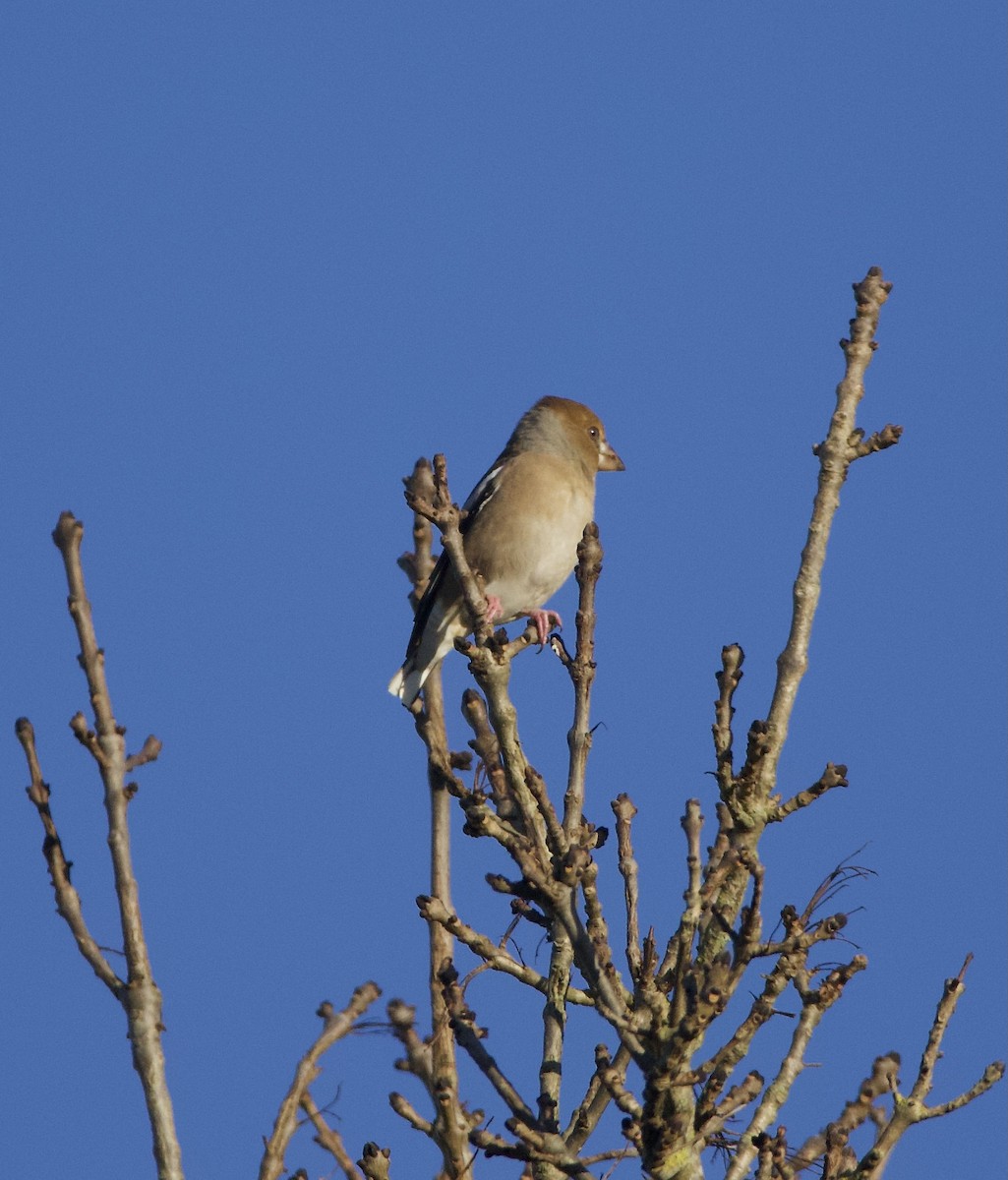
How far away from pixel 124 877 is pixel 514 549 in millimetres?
4699

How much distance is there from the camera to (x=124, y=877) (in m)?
3.27

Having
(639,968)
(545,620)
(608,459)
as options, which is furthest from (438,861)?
(608,459)

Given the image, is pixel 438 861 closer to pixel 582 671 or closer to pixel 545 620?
pixel 582 671

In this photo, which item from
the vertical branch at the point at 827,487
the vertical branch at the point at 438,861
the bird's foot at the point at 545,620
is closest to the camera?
the vertical branch at the point at 438,861

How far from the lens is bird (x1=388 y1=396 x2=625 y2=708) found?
25.5 feet

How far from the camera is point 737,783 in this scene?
14.5 ft

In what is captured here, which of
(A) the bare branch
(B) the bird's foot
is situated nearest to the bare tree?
(A) the bare branch

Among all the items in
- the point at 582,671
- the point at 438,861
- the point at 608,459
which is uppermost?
the point at 608,459

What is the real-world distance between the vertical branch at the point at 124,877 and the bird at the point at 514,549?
13.7 ft

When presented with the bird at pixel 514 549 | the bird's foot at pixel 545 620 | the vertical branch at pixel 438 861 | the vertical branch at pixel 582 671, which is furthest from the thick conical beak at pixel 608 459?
the vertical branch at pixel 582 671

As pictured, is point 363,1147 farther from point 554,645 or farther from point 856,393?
point 856,393

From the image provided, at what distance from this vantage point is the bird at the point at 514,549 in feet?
25.5

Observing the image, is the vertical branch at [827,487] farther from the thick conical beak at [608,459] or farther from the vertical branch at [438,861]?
the thick conical beak at [608,459]

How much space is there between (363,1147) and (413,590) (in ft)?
7.81
